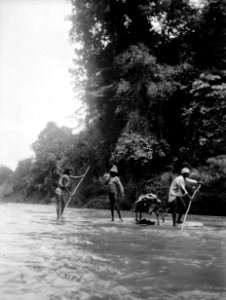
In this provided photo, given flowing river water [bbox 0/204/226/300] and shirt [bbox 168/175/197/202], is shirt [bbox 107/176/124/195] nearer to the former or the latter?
shirt [bbox 168/175/197/202]

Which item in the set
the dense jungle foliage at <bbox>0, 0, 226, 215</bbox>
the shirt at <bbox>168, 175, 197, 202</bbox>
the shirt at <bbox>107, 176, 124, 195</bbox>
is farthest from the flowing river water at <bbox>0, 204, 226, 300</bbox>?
the dense jungle foliage at <bbox>0, 0, 226, 215</bbox>

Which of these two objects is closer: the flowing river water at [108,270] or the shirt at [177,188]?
the flowing river water at [108,270]

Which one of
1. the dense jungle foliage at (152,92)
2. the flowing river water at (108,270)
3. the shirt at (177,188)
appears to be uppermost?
the dense jungle foliage at (152,92)

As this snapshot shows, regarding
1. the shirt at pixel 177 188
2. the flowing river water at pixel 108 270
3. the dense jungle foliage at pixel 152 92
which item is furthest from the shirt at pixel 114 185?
the dense jungle foliage at pixel 152 92

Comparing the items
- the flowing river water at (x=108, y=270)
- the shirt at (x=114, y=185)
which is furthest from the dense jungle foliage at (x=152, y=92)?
the flowing river water at (x=108, y=270)

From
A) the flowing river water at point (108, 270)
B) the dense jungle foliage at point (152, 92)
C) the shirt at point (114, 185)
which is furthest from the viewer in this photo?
the dense jungle foliage at point (152, 92)

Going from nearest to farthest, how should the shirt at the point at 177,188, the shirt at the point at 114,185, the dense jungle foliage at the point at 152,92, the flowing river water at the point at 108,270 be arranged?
1. the flowing river water at the point at 108,270
2. the shirt at the point at 177,188
3. the shirt at the point at 114,185
4. the dense jungle foliage at the point at 152,92

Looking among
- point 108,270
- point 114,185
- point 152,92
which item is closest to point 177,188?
point 114,185

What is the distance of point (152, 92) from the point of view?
81.7 feet

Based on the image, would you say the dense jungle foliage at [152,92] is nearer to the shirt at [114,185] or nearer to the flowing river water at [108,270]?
the shirt at [114,185]

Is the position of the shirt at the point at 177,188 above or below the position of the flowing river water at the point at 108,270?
above

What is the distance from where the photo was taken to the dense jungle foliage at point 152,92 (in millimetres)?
24578

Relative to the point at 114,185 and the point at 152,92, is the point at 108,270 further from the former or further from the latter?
the point at 152,92

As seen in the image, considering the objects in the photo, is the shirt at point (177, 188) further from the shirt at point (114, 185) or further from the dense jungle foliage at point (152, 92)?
the dense jungle foliage at point (152, 92)
